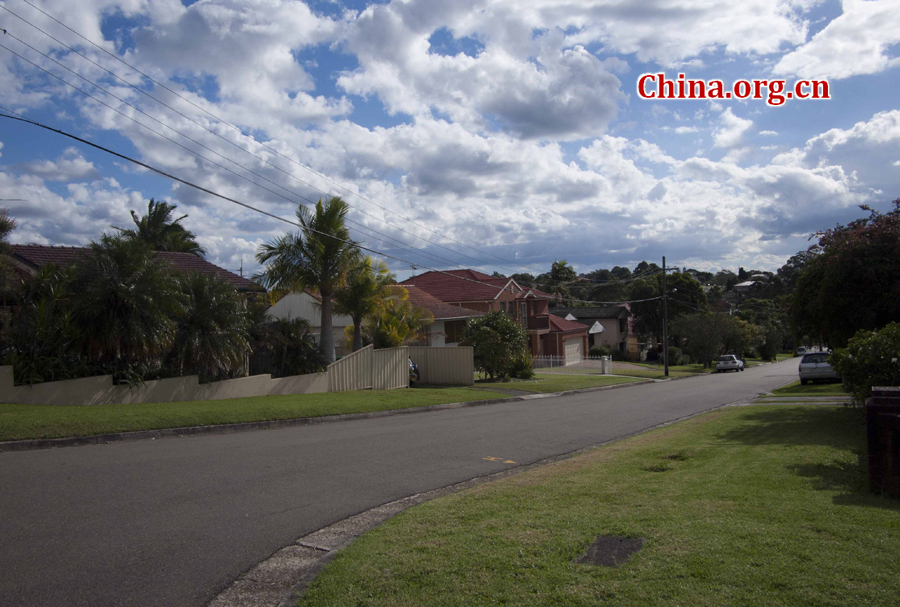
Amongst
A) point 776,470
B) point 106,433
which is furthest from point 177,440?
point 776,470

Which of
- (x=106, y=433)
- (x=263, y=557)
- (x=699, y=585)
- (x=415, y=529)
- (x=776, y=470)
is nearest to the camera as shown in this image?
(x=699, y=585)

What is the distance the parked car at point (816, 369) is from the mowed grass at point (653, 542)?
20.6 metres

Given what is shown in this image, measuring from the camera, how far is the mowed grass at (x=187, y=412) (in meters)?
11.9

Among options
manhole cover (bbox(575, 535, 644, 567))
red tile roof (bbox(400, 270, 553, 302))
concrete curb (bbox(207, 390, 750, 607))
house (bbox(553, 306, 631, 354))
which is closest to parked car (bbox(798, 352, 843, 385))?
red tile roof (bbox(400, 270, 553, 302))

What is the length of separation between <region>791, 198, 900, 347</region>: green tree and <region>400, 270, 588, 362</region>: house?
92.1ft

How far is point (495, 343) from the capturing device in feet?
98.3

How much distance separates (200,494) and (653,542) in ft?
18.1

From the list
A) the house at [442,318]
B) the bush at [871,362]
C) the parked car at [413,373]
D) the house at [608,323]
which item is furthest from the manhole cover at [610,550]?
the house at [608,323]

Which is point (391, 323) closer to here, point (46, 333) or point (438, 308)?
point (438, 308)

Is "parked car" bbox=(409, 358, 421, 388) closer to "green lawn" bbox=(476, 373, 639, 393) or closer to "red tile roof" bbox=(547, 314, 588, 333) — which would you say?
"green lawn" bbox=(476, 373, 639, 393)

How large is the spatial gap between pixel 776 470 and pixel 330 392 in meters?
16.2

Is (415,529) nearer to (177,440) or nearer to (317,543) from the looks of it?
(317,543)

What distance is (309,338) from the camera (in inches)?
888

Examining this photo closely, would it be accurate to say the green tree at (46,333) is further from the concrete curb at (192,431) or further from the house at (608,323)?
the house at (608,323)
